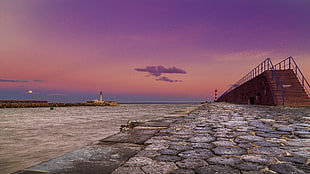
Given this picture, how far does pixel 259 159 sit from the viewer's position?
1933 millimetres

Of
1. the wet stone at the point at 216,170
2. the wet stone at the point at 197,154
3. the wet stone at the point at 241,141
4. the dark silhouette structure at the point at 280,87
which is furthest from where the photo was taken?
the dark silhouette structure at the point at 280,87

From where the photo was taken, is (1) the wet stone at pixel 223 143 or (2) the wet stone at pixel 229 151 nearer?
(2) the wet stone at pixel 229 151

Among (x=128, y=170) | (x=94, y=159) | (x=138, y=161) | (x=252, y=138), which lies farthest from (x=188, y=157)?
(x=252, y=138)

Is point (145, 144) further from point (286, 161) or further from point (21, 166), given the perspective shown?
point (21, 166)

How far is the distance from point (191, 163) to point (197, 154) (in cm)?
30

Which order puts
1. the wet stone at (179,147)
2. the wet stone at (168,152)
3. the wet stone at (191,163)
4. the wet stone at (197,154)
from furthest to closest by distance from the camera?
the wet stone at (179,147) → the wet stone at (168,152) → the wet stone at (197,154) → the wet stone at (191,163)

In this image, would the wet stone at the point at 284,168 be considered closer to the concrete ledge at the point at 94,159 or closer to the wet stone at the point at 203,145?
the wet stone at the point at 203,145

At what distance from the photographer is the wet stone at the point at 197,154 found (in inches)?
80.4

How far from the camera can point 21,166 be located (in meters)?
3.08

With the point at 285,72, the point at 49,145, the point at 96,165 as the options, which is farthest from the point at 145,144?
the point at 285,72

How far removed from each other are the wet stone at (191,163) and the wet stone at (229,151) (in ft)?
1.18

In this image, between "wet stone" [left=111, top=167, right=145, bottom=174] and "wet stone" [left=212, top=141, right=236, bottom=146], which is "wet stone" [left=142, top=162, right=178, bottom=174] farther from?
"wet stone" [left=212, top=141, right=236, bottom=146]

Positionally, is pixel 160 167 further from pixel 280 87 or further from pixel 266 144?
pixel 280 87

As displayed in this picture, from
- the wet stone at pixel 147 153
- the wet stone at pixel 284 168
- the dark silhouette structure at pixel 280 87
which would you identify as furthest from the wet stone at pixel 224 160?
the dark silhouette structure at pixel 280 87
